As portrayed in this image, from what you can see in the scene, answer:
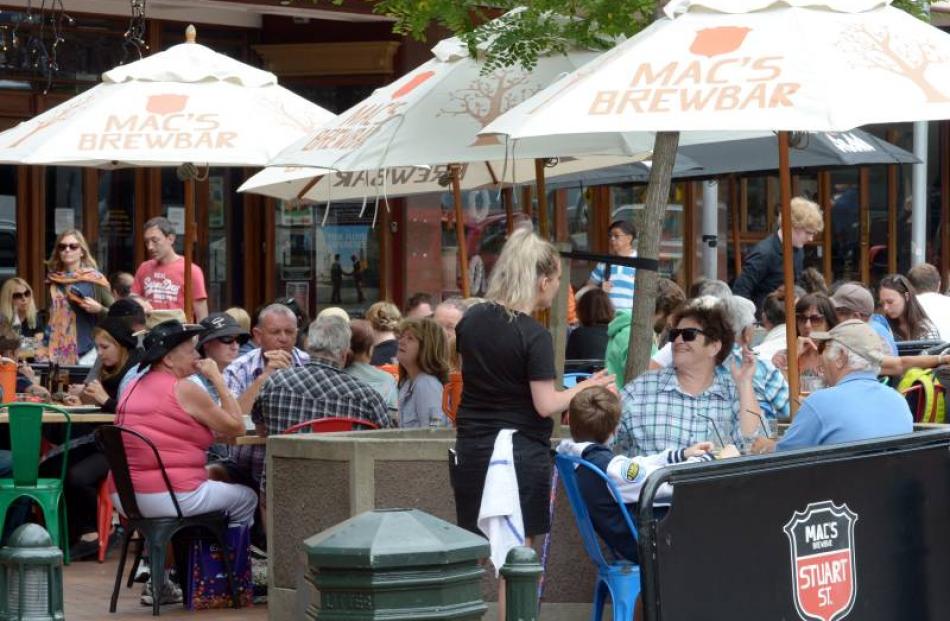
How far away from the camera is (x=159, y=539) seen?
8430 mm

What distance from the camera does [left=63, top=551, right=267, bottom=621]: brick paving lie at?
8523 mm

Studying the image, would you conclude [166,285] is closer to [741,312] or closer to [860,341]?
[741,312]

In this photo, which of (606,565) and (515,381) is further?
(606,565)

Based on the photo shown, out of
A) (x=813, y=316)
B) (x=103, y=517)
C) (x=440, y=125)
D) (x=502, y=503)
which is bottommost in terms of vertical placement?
(x=103, y=517)

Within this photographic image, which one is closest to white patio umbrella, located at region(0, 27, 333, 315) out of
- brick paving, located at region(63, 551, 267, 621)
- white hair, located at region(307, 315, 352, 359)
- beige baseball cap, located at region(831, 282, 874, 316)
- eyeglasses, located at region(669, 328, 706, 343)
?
white hair, located at region(307, 315, 352, 359)

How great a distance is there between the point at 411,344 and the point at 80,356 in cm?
434

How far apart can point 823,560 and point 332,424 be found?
10.6ft

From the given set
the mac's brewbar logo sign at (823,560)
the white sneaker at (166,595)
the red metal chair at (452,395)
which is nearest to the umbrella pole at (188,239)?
the white sneaker at (166,595)

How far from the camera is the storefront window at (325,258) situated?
17.5m

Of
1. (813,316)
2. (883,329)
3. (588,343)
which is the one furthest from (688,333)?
(588,343)

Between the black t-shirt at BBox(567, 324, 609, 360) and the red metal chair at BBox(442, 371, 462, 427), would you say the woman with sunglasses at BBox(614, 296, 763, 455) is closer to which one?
the red metal chair at BBox(442, 371, 462, 427)

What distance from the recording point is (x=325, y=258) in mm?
17531

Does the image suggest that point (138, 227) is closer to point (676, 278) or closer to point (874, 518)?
point (676, 278)

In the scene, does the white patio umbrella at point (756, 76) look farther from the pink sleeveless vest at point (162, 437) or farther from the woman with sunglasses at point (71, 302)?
the woman with sunglasses at point (71, 302)
